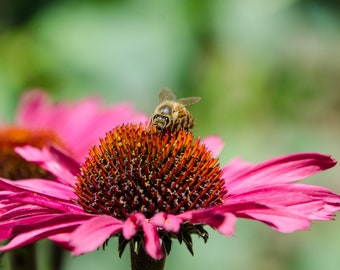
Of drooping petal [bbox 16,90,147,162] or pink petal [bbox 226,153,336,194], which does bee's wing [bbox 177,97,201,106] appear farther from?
drooping petal [bbox 16,90,147,162]

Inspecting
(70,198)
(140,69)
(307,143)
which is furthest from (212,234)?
(70,198)

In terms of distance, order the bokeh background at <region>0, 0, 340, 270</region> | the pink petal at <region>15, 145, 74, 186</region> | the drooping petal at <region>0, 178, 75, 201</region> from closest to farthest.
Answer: the drooping petal at <region>0, 178, 75, 201</region>, the pink petal at <region>15, 145, 74, 186</region>, the bokeh background at <region>0, 0, 340, 270</region>

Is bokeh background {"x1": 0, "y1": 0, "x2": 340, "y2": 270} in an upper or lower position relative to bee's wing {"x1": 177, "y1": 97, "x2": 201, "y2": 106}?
upper

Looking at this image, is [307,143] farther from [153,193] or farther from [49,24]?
[153,193]

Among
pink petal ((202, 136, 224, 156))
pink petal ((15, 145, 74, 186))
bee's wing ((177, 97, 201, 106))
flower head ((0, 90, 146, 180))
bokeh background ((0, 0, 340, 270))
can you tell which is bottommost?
pink petal ((15, 145, 74, 186))

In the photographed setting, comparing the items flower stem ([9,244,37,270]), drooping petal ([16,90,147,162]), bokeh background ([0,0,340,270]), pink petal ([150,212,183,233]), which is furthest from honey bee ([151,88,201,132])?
bokeh background ([0,0,340,270])

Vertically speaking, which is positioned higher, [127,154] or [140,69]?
[140,69]

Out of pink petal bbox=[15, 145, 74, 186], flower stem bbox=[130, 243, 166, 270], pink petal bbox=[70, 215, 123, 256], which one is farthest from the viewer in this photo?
pink petal bbox=[15, 145, 74, 186]
